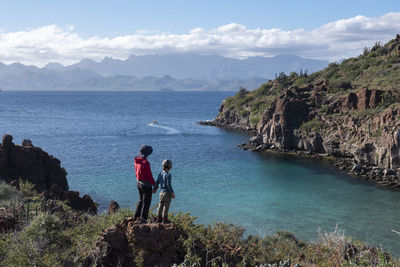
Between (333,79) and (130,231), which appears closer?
(130,231)

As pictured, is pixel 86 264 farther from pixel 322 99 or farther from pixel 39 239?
pixel 322 99

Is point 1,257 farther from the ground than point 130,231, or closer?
closer

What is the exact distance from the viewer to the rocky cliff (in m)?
39.2

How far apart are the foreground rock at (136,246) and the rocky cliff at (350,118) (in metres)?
31.7

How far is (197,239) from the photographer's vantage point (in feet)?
31.3

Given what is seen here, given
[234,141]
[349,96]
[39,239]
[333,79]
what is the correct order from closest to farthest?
[39,239] → [349,96] → [234,141] → [333,79]

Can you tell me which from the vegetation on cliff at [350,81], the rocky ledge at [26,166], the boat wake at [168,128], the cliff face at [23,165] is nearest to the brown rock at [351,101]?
the vegetation on cliff at [350,81]

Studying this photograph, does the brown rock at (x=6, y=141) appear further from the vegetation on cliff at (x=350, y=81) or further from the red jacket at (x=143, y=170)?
the vegetation on cliff at (x=350, y=81)

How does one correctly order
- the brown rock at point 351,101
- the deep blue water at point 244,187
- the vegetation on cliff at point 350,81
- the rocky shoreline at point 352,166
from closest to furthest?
the deep blue water at point 244,187
the rocky shoreline at point 352,166
the brown rock at point 351,101
the vegetation on cliff at point 350,81

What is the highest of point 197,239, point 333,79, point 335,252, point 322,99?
point 333,79

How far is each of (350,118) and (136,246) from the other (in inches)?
1794

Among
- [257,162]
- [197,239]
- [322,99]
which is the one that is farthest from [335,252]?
[322,99]

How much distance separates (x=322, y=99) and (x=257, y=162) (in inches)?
743

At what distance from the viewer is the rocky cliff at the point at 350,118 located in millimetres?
39156
